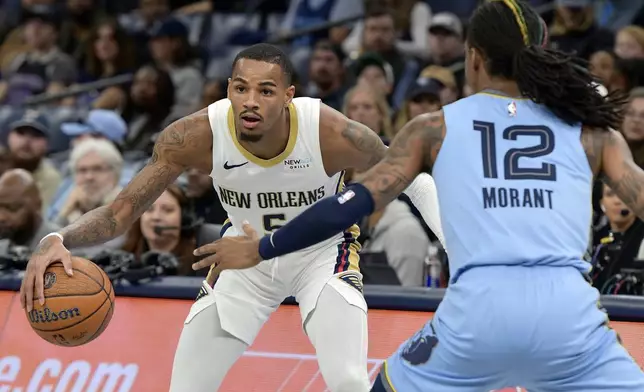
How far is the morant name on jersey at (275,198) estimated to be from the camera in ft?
15.3

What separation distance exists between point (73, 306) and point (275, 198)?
886 mm

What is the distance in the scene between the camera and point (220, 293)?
15.3 ft

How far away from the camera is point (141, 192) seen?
454cm

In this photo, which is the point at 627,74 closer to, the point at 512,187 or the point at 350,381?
the point at 350,381

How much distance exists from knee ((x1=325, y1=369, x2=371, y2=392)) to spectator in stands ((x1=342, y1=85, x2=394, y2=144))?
3872mm

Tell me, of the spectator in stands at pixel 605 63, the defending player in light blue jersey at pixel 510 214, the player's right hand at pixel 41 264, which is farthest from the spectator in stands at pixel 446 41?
the defending player in light blue jersey at pixel 510 214

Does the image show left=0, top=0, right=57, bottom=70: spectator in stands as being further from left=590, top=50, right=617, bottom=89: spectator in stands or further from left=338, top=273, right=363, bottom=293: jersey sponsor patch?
left=338, top=273, right=363, bottom=293: jersey sponsor patch

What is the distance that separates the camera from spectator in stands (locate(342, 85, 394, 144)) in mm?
8125

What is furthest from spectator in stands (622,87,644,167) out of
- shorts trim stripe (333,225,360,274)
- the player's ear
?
the player's ear

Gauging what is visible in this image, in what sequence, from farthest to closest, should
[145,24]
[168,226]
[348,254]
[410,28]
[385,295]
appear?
[145,24] < [410,28] < [168,226] < [385,295] < [348,254]

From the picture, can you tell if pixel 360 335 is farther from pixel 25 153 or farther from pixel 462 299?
pixel 25 153

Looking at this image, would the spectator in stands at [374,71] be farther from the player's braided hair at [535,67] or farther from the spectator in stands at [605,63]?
the player's braided hair at [535,67]

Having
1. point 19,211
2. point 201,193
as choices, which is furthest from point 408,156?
point 201,193

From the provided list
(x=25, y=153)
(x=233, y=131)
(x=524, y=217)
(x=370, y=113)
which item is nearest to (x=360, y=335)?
(x=233, y=131)
